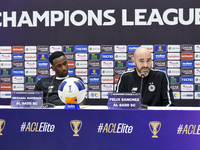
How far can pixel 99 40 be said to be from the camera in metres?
3.60

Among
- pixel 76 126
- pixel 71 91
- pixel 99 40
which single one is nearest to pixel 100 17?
pixel 99 40

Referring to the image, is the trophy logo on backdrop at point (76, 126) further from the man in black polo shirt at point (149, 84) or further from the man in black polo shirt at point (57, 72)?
the man in black polo shirt at point (57, 72)

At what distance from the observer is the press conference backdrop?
3.46 meters

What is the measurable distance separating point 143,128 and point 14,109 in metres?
0.79

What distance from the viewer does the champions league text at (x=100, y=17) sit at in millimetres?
3439

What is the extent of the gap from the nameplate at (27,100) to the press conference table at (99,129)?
60 mm

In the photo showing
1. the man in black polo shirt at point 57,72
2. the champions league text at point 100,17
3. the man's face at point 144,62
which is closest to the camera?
the man's face at point 144,62

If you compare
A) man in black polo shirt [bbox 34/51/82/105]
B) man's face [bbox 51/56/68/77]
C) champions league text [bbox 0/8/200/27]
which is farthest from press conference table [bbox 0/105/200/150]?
champions league text [bbox 0/8/200/27]

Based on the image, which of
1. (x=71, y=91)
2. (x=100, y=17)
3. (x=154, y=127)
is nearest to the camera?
(x=154, y=127)

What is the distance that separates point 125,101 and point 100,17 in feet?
7.86

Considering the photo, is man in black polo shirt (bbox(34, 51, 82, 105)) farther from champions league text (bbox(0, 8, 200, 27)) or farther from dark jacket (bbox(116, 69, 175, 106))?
champions league text (bbox(0, 8, 200, 27))

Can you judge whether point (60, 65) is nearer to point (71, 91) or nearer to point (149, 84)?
point (149, 84)

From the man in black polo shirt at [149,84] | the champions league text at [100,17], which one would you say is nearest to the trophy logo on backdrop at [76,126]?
the man in black polo shirt at [149,84]

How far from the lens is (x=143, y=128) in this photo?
1.34 metres
